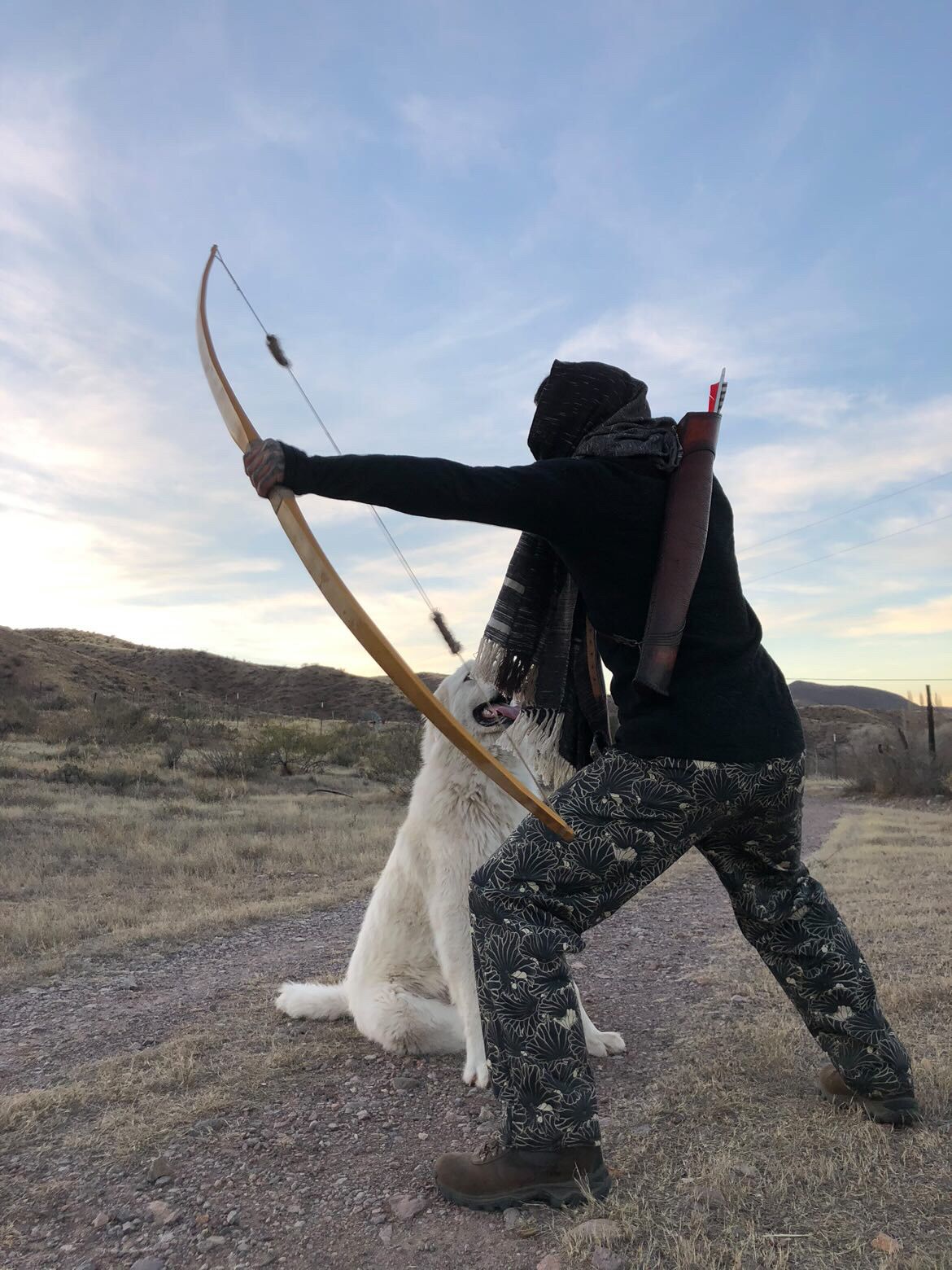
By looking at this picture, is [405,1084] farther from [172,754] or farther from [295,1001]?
[172,754]

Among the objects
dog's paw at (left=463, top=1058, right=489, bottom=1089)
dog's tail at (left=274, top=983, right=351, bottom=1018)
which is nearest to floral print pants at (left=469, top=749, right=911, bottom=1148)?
dog's paw at (left=463, top=1058, right=489, bottom=1089)

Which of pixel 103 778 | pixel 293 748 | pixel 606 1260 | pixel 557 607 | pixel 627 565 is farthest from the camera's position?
pixel 293 748

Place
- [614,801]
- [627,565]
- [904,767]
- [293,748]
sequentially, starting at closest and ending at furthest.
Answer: [614,801], [627,565], [293,748], [904,767]

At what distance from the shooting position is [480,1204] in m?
2.52

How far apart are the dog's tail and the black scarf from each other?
6.13 feet

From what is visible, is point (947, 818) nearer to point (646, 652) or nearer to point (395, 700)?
point (646, 652)

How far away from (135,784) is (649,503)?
13.9 meters

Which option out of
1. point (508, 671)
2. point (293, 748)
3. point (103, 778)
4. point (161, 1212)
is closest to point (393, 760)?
point (293, 748)

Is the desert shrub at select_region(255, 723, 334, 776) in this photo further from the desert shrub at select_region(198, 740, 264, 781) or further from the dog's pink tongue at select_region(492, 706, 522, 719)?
the dog's pink tongue at select_region(492, 706, 522, 719)

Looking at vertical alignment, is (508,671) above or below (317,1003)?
above

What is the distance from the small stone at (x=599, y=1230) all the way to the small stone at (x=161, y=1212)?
1225 millimetres

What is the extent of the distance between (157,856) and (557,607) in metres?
7.61

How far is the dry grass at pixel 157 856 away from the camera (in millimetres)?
6859

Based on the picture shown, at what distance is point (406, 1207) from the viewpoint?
2.62 metres
